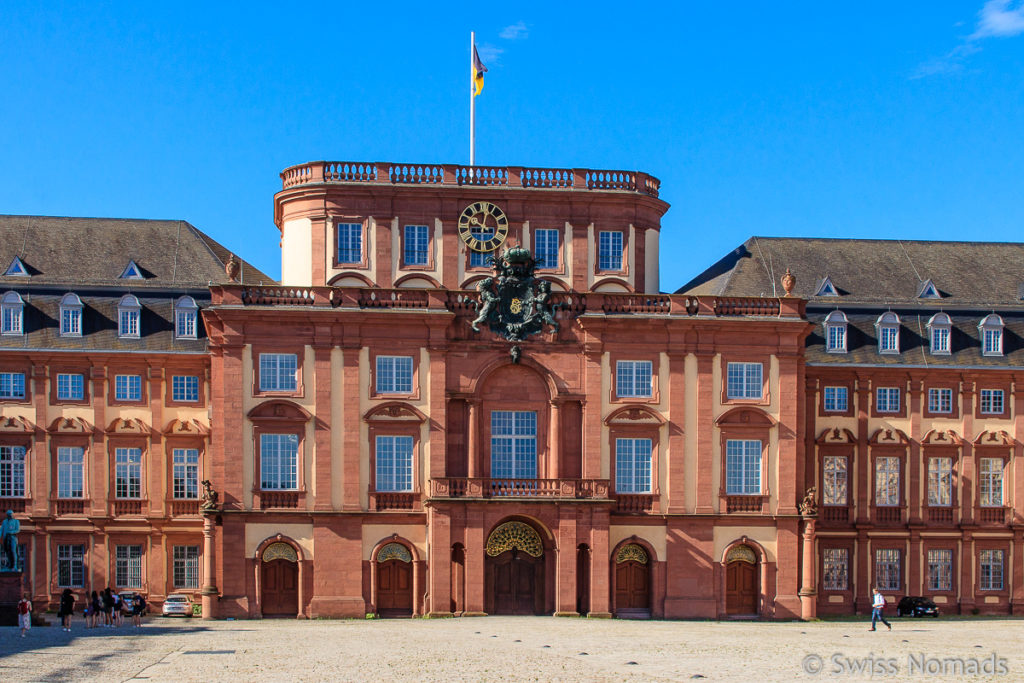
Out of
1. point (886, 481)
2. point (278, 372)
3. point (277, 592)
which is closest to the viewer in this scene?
point (277, 592)

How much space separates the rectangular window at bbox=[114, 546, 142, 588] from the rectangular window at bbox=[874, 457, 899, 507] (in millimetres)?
34115

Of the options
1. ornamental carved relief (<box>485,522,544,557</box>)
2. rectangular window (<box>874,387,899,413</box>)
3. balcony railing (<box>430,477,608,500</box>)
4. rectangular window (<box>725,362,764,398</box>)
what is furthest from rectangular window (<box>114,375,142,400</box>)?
rectangular window (<box>874,387,899,413</box>)

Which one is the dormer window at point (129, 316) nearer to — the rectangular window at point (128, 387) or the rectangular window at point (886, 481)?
the rectangular window at point (128, 387)

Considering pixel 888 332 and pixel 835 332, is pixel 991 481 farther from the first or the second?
pixel 835 332

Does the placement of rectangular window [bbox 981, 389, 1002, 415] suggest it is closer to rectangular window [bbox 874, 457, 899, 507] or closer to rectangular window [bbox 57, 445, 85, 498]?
rectangular window [bbox 874, 457, 899, 507]

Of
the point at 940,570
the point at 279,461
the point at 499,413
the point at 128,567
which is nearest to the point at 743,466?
the point at 499,413

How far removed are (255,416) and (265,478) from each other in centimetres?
265

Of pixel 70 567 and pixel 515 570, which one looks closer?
pixel 515 570

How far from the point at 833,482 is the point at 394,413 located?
21.5 metres

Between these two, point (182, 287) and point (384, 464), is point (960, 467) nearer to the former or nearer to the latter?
point (384, 464)

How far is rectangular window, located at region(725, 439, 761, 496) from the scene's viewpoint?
70.9 meters

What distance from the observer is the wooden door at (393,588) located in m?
69.1

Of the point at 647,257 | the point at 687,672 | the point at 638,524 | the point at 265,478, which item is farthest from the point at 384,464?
the point at 687,672

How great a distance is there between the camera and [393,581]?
2729 inches
